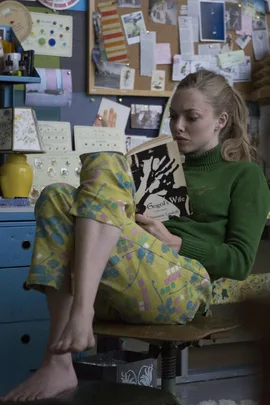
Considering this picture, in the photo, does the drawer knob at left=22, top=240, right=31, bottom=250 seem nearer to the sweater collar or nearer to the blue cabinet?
the blue cabinet

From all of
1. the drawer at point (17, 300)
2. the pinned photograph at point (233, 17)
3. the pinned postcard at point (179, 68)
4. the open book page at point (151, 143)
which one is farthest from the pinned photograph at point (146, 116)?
the open book page at point (151, 143)

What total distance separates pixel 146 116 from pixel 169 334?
1568mm

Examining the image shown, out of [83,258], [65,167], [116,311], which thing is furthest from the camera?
[65,167]

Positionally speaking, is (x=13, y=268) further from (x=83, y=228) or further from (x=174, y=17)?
(x=174, y=17)

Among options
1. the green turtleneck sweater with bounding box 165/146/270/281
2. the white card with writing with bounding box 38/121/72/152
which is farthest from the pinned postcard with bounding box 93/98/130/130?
the green turtleneck sweater with bounding box 165/146/270/281

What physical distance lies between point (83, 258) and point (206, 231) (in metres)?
0.47

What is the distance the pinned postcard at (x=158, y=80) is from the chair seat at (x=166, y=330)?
1.50 meters

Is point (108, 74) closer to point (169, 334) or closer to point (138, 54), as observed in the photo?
point (138, 54)

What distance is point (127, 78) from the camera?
287 cm

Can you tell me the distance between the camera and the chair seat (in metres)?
1.44

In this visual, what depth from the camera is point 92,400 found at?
138 cm

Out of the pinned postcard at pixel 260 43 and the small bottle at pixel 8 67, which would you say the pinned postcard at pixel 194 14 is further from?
the small bottle at pixel 8 67

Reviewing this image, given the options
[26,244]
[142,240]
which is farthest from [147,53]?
[142,240]

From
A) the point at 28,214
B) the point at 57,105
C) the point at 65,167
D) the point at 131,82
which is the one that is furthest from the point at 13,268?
the point at 131,82
